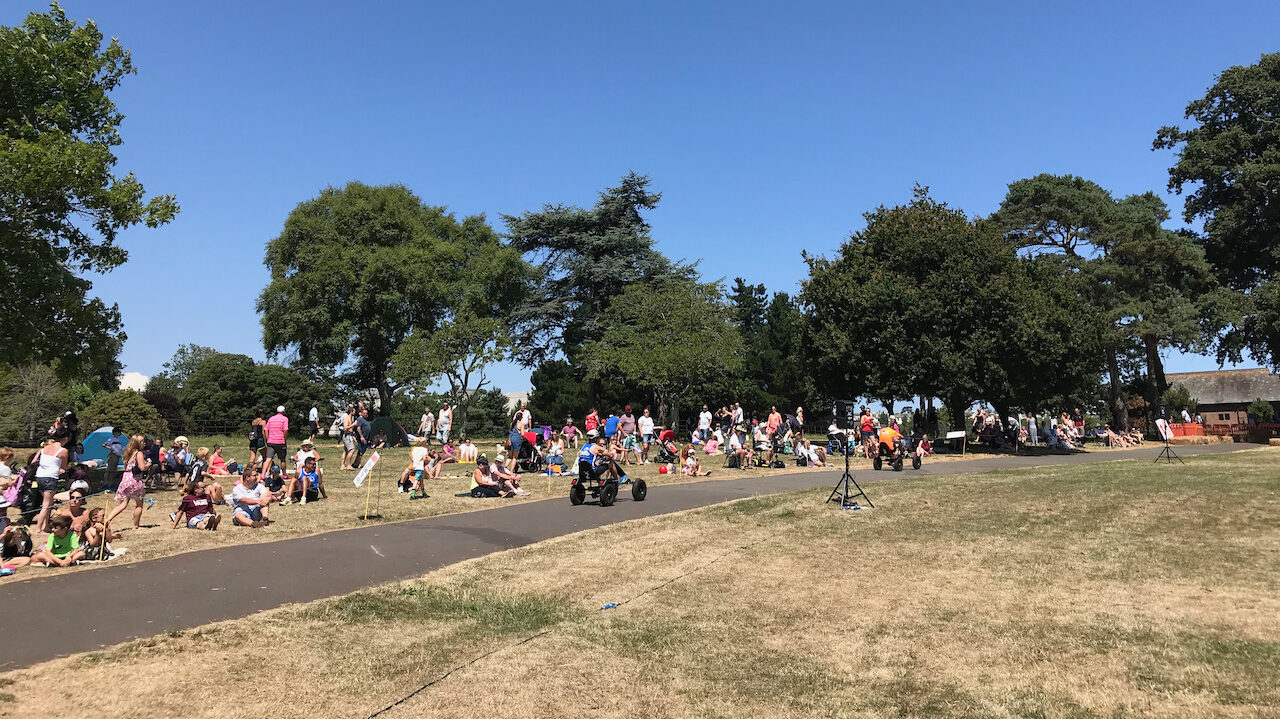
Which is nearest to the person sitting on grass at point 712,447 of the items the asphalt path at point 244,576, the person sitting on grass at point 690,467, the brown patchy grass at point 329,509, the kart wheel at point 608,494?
the brown patchy grass at point 329,509

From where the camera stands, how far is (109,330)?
1962cm

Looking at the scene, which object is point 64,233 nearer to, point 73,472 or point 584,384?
point 73,472

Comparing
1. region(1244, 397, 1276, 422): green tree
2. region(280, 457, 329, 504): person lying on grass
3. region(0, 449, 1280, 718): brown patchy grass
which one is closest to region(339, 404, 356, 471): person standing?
region(280, 457, 329, 504): person lying on grass

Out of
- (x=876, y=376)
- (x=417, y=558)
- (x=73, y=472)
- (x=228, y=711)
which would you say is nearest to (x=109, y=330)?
(x=73, y=472)

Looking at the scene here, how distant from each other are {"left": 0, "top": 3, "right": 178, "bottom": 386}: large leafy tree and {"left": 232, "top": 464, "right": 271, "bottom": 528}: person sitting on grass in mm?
8631

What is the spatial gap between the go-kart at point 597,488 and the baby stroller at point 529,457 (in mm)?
6245

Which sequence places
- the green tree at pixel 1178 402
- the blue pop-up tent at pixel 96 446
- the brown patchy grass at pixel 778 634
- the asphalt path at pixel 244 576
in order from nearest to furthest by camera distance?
the brown patchy grass at pixel 778 634
the asphalt path at pixel 244 576
the blue pop-up tent at pixel 96 446
the green tree at pixel 1178 402

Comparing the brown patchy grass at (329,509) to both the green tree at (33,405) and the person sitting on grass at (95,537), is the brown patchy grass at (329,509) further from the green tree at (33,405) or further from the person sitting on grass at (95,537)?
the green tree at (33,405)

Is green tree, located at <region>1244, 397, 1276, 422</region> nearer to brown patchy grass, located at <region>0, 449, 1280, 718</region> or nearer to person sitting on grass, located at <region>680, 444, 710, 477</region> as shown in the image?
person sitting on grass, located at <region>680, 444, 710, 477</region>

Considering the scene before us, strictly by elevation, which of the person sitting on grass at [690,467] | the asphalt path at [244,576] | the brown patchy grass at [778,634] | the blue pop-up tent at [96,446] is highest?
the blue pop-up tent at [96,446]

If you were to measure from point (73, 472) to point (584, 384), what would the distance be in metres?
38.4

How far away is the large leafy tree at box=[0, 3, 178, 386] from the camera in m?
16.8

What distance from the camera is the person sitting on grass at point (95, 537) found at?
982 centimetres

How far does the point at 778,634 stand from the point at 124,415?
32.9 m
